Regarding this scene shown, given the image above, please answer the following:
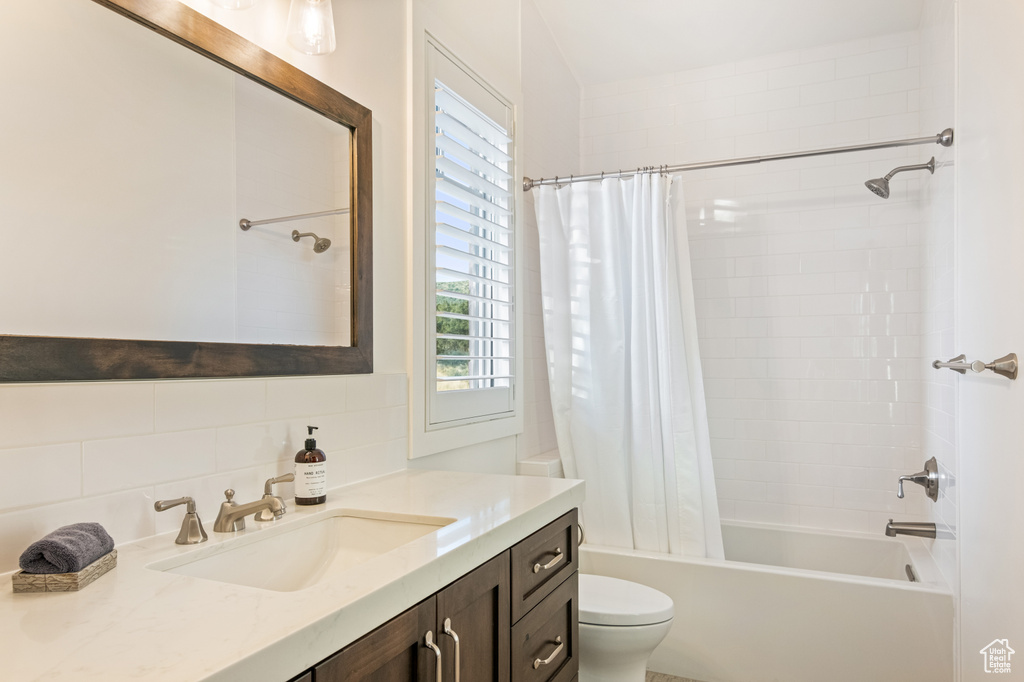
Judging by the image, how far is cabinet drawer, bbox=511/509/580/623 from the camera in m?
1.37

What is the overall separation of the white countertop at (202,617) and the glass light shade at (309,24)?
3.54ft

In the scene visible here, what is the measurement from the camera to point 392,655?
3.14 ft

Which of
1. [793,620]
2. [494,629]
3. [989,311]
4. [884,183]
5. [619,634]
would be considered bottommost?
[793,620]

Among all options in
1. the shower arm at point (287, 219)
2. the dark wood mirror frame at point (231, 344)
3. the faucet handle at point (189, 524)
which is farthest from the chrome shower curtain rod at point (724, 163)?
the faucet handle at point (189, 524)

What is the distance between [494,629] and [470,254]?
1.36m

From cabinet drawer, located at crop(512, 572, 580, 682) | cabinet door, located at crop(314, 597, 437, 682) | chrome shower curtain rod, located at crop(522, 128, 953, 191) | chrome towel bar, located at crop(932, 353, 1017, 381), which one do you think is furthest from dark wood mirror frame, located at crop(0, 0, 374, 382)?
chrome towel bar, located at crop(932, 353, 1017, 381)

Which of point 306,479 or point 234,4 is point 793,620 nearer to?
point 306,479

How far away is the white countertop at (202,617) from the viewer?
2.24 ft

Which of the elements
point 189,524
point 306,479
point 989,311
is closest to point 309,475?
point 306,479

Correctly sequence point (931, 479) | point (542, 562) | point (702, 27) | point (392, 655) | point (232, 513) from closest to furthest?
point (392, 655)
point (232, 513)
point (542, 562)
point (931, 479)
point (702, 27)

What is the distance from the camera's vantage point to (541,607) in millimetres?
1476

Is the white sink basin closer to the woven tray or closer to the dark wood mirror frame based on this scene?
the woven tray

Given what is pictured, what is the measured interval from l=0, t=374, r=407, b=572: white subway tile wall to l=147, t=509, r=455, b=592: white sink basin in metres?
0.11

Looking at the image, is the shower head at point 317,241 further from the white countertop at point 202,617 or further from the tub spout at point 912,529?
the tub spout at point 912,529
